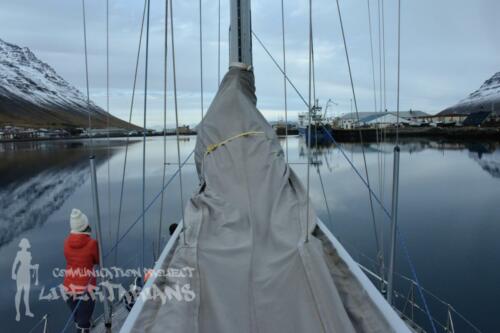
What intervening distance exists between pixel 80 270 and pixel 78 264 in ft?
0.21

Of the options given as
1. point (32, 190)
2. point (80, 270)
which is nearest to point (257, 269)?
point (80, 270)

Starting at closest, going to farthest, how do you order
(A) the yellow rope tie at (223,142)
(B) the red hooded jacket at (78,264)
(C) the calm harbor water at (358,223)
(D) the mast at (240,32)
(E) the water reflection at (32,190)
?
(B) the red hooded jacket at (78,264) → (A) the yellow rope tie at (223,142) → (D) the mast at (240,32) → (C) the calm harbor water at (358,223) → (E) the water reflection at (32,190)

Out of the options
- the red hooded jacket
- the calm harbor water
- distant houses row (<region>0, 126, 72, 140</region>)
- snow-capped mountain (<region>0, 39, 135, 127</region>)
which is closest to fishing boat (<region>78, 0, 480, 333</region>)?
the red hooded jacket

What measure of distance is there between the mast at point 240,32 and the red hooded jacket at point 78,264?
10.0 ft

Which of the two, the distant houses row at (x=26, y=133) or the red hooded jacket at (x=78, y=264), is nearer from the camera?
the red hooded jacket at (x=78, y=264)

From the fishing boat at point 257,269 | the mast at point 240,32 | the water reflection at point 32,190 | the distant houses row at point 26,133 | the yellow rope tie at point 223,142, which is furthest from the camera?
the distant houses row at point 26,133

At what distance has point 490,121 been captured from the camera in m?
63.8

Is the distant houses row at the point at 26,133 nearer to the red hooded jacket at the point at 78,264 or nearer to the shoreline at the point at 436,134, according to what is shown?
the shoreline at the point at 436,134

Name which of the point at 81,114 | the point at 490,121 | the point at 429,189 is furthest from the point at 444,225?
the point at 81,114

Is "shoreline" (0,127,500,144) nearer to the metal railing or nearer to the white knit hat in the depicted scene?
the metal railing

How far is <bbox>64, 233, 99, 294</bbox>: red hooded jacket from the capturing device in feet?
10.6

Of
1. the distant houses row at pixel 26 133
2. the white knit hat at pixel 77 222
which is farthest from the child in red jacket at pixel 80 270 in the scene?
the distant houses row at pixel 26 133

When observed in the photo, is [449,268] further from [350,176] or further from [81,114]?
[81,114]

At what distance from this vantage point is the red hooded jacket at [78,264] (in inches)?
127
